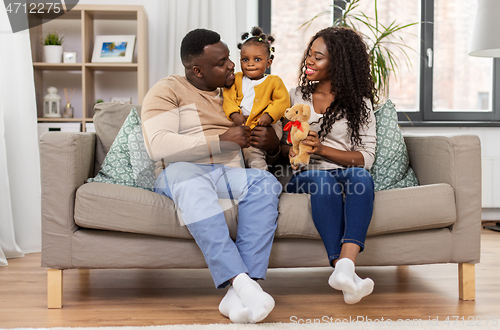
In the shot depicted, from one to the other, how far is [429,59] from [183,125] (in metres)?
2.39

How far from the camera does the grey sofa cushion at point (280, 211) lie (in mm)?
1382

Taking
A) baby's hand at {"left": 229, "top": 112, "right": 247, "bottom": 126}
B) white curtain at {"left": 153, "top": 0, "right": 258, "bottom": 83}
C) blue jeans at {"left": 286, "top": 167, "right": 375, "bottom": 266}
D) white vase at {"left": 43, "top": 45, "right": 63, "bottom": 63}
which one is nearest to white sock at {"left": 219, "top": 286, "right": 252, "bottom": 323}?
blue jeans at {"left": 286, "top": 167, "right": 375, "bottom": 266}

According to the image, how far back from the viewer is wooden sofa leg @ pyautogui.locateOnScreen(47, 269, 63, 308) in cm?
138

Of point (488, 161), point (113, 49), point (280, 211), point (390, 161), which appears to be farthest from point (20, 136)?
point (488, 161)

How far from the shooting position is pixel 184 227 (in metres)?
1.40

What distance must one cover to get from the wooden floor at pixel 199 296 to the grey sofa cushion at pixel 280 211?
24 cm

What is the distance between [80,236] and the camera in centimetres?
140

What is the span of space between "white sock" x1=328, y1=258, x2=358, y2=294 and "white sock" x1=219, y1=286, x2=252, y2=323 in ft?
0.86

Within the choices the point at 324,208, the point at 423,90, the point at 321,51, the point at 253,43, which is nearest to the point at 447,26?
the point at 423,90

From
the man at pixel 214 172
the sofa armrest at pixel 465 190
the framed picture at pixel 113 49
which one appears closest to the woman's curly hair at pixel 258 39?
the man at pixel 214 172

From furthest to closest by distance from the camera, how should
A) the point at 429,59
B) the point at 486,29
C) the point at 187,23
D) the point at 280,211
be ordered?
1. the point at 429,59
2. the point at 187,23
3. the point at 486,29
4. the point at 280,211

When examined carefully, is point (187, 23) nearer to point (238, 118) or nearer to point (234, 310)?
point (238, 118)

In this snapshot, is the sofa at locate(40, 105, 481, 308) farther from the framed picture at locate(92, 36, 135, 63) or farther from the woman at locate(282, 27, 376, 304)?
the framed picture at locate(92, 36, 135, 63)

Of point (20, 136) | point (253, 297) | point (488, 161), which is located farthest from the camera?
point (488, 161)
